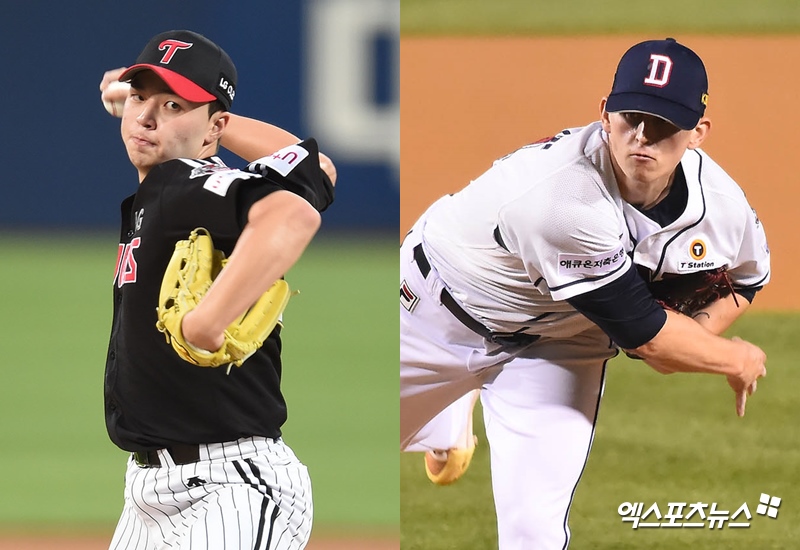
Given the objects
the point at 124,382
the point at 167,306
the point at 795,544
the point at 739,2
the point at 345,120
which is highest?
the point at 739,2

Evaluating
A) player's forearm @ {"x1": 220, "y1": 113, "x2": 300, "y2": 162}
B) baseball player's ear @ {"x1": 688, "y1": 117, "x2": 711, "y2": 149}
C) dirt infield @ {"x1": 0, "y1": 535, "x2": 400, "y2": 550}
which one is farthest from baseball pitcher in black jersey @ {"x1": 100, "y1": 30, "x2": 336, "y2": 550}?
dirt infield @ {"x1": 0, "y1": 535, "x2": 400, "y2": 550}

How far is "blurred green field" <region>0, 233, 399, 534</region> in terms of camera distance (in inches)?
187

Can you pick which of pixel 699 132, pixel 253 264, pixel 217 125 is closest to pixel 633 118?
pixel 699 132

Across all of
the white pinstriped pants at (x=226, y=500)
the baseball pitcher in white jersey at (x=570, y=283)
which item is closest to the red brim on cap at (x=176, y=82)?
the white pinstriped pants at (x=226, y=500)

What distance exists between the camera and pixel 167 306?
6.23 feet

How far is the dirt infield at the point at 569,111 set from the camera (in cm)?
357

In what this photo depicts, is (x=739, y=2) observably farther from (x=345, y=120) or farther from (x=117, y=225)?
(x=117, y=225)

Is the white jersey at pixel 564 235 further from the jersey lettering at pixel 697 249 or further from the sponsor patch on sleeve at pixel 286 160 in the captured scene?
the sponsor patch on sleeve at pixel 286 160

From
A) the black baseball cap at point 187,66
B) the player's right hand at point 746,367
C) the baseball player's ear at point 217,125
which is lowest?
the player's right hand at point 746,367

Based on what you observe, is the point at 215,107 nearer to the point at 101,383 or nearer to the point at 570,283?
the point at 570,283

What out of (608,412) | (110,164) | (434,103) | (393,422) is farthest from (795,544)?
(110,164)

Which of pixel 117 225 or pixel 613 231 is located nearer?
pixel 613 231

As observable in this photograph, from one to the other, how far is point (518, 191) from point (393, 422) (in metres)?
2.95

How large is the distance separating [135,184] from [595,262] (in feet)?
17.0
